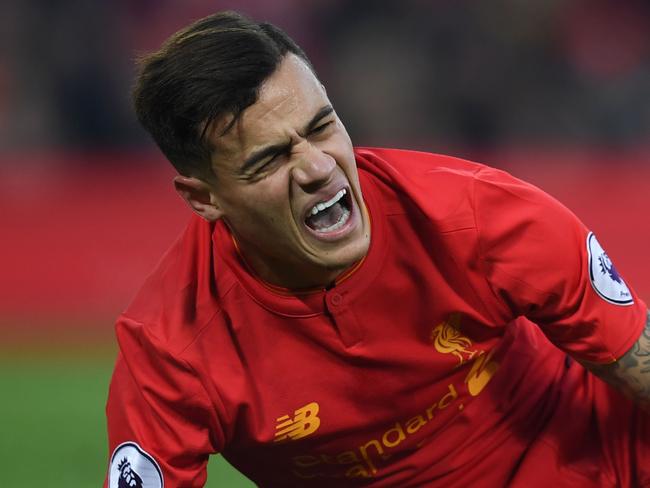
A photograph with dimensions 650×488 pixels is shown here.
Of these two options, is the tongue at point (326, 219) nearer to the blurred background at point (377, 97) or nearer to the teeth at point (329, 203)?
the teeth at point (329, 203)

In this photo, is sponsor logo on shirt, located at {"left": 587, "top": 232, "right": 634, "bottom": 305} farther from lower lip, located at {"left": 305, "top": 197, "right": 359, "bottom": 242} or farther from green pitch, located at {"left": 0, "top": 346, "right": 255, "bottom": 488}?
green pitch, located at {"left": 0, "top": 346, "right": 255, "bottom": 488}

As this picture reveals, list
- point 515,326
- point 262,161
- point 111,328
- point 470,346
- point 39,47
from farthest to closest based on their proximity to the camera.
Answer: point 39,47
point 111,328
point 515,326
point 470,346
point 262,161

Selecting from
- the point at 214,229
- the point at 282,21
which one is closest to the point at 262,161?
the point at 214,229

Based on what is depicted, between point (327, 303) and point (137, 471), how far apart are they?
2.14 feet

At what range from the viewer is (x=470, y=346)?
11.8 feet

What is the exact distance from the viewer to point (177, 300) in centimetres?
347

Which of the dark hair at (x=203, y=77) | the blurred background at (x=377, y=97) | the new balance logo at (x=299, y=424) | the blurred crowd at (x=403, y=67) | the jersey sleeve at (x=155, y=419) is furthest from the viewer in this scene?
the blurred crowd at (x=403, y=67)

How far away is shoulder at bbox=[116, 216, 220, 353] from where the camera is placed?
3.42 m

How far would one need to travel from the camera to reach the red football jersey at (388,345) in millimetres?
3381

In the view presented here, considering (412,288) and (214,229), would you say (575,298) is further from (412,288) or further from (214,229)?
(214,229)

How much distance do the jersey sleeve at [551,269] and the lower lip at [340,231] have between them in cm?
31

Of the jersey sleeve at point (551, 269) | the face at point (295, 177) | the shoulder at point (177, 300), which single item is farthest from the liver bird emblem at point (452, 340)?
the shoulder at point (177, 300)

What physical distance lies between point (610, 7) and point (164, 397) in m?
10.4

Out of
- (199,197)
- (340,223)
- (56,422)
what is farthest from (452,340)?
(56,422)
